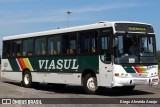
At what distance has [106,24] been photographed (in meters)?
18.5

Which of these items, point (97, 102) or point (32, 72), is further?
point (32, 72)

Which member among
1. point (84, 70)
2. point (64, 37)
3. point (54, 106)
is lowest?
point (54, 106)

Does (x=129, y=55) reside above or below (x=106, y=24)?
below

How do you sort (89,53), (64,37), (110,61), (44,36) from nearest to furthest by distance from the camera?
(110,61), (89,53), (64,37), (44,36)

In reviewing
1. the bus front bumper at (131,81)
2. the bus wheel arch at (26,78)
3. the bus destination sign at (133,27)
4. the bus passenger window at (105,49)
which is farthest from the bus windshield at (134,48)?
the bus wheel arch at (26,78)

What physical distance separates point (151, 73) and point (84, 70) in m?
2.97

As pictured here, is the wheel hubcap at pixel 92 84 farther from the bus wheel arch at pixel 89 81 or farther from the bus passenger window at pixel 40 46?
the bus passenger window at pixel 40 46

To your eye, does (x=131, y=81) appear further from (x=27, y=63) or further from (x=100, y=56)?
(x=27, y=63)

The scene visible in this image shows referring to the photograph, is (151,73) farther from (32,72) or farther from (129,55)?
(32,72)

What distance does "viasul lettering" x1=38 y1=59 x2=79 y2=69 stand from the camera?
20.5 metres

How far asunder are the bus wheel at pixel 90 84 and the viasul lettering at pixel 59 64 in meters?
0.92

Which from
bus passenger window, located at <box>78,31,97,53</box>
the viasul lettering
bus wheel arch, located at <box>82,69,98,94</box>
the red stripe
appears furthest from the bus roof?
bus wheel arch, located at <box>82,69,98,94</box>

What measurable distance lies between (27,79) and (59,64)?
153 inches

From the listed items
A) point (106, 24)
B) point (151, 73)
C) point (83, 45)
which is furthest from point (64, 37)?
point (151, 73)
